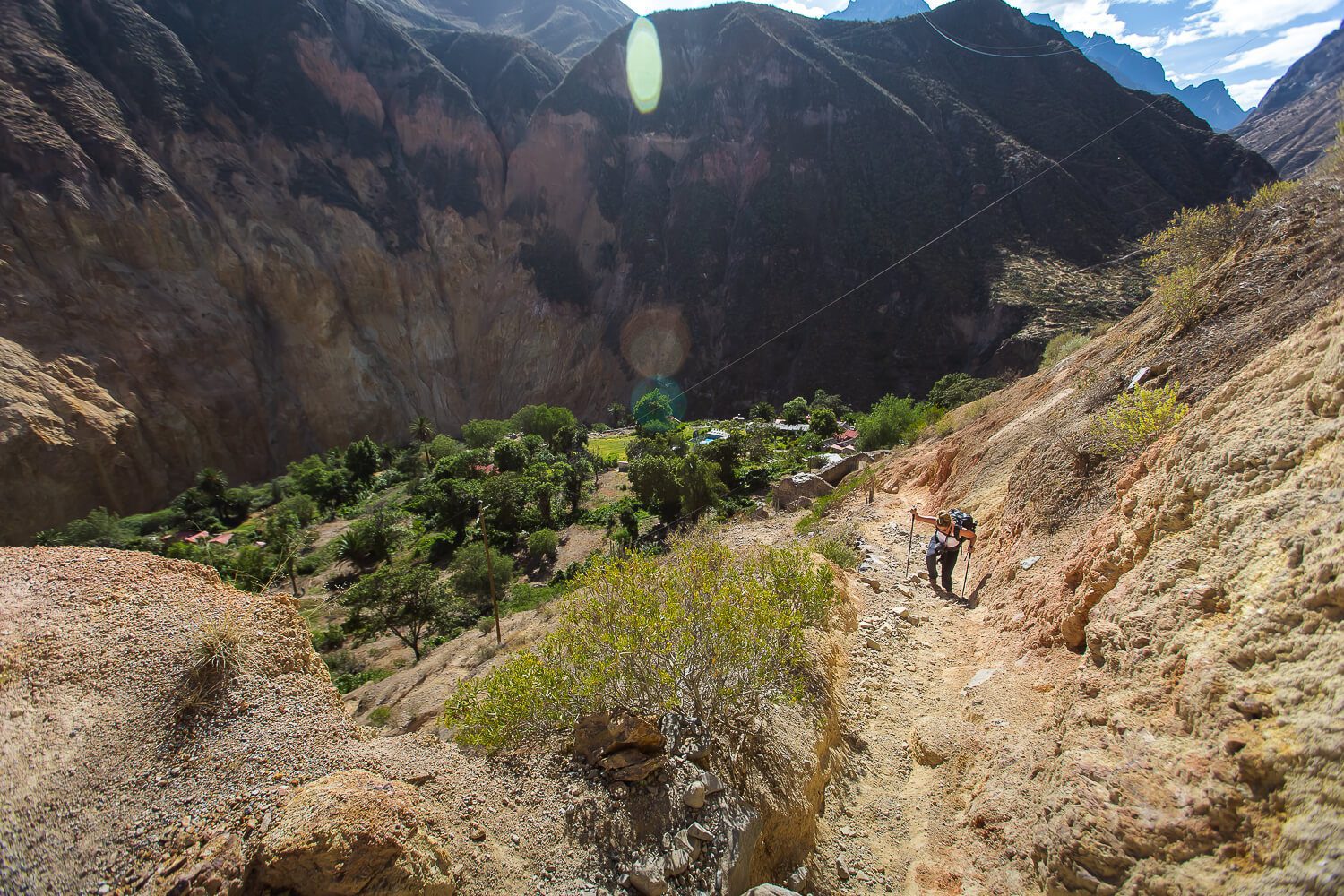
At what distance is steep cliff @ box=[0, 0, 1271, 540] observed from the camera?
3177cm

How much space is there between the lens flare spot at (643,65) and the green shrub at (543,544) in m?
54.2

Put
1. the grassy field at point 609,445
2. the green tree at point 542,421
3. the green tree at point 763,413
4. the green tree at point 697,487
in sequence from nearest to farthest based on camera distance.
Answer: the green tree at point 697,487, the grassy field at point 609,445, the green tree at point 542,421, the green tree at point 763,413

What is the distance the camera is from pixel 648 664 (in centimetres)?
450

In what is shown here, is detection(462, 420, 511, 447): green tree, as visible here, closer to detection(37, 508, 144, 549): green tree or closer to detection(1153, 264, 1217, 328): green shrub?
detection(37, 508, 144, 549): green tree

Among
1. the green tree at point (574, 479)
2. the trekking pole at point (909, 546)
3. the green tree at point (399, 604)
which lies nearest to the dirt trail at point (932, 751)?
the trekking pole at point (909, 546)

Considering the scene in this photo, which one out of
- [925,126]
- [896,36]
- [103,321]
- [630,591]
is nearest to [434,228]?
[103,321]

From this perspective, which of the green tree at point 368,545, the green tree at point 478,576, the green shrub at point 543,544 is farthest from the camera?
the green tree at point 368,545

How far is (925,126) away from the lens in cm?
4988

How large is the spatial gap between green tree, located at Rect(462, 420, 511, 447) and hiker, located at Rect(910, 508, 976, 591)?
33.9 m

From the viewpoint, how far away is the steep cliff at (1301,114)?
58156 millimetres

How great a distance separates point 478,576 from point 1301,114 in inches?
4369

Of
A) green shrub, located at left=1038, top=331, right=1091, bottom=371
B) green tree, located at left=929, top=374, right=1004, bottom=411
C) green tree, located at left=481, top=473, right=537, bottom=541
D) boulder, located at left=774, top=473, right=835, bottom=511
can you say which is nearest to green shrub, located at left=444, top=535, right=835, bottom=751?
boulder, located at left=774, top=473, right=835, bottom=511

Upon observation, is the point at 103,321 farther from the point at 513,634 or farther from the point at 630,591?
the point at 630,591

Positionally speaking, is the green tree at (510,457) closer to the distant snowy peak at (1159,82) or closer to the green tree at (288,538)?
the green tree at (288,538)
